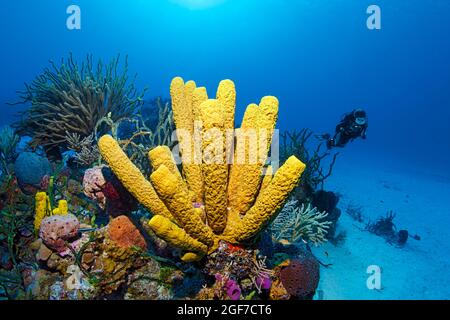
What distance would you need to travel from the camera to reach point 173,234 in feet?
6.26

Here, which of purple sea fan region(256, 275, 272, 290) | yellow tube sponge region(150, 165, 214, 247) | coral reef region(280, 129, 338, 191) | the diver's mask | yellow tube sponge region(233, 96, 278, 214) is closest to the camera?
yellow tube sponge region(150, 165, 214, 247)

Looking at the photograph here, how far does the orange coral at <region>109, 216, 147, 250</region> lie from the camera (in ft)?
8.49

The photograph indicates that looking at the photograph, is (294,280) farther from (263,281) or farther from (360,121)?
(360,121)

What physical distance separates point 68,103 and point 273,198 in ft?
13.9

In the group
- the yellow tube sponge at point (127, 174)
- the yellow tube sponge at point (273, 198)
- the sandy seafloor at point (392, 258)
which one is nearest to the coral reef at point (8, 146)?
the yellow tube sponge at point (127, 174)

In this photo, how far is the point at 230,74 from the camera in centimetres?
11531

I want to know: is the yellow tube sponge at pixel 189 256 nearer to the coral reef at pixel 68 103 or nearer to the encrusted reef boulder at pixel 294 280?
the encrusted reef boulder at pixel 294 280

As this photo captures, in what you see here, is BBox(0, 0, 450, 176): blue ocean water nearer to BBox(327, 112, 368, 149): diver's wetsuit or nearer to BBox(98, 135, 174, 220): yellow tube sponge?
BBox(327, 112, 368, 149): diver's wetsuit

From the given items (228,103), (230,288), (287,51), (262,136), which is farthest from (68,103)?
(287,51)

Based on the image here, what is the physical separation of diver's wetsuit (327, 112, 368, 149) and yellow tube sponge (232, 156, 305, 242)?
5724mm

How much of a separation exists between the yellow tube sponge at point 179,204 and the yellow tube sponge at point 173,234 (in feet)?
0.21

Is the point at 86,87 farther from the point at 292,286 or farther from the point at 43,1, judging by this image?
the point at 43,1

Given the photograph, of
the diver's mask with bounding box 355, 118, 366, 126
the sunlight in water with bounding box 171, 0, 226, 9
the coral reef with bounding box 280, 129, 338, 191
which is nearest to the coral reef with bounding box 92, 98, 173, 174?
the coral reef with bounding box 280, 129, 338, 191
